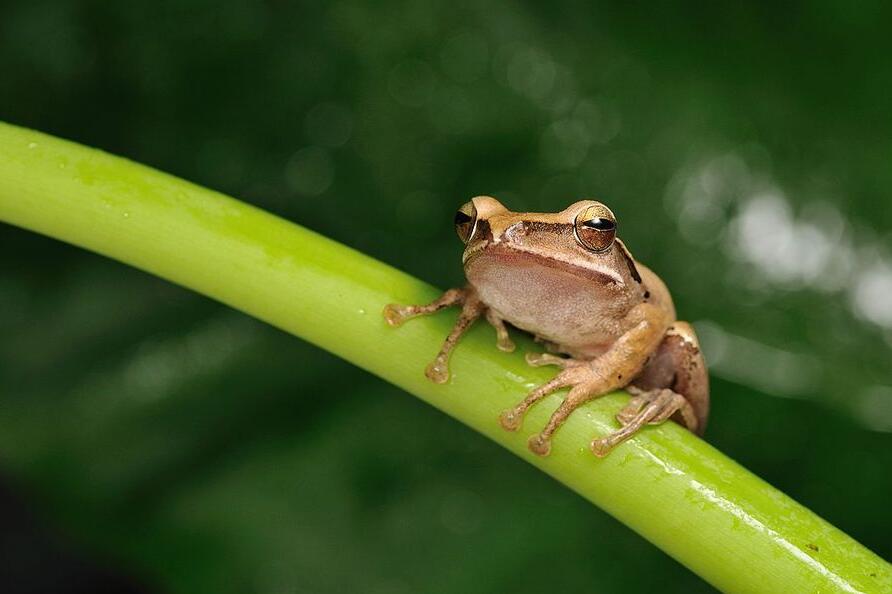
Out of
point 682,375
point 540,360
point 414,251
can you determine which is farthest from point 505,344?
point 414,251

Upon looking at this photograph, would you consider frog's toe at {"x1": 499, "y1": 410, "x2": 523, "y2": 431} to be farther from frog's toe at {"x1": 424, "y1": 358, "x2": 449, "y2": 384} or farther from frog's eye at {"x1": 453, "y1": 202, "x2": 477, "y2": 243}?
frog's eye at {"x1": 453, "y1": 202, "x2": 477, "y2": 243}

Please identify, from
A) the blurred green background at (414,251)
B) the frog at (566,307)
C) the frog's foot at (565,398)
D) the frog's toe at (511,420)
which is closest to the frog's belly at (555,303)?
the frog at (566,307)

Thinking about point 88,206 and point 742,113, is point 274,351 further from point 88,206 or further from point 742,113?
point 742,113

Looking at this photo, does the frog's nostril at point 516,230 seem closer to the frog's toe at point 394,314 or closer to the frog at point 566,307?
the frog at point 566,307

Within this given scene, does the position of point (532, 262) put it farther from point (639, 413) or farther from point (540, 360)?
point (639, 413)

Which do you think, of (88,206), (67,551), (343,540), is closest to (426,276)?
(343,540)

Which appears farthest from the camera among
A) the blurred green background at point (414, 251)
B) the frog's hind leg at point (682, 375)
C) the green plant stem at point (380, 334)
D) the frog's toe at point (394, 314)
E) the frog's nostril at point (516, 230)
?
the blurred green background at point (414, 251)

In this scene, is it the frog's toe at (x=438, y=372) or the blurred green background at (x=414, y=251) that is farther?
the blurred green background at (x=414, y=251)
